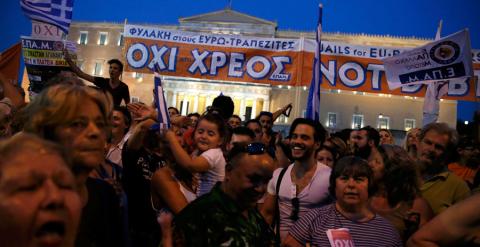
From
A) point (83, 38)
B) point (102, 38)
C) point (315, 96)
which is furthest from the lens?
point (83, 38)

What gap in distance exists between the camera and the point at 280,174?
179 inches

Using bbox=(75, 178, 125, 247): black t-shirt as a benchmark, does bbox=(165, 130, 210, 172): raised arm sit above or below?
above

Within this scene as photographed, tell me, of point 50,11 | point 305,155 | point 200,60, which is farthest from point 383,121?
point 305,155

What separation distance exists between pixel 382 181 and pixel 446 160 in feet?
3.33

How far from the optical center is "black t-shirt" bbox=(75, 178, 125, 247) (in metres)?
2.10

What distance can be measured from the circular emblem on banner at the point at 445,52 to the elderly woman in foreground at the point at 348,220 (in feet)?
18.2

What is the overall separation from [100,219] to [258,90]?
58.5 meters

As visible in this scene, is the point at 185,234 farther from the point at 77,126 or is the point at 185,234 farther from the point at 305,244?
the point at 305,244

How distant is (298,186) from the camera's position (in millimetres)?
4320

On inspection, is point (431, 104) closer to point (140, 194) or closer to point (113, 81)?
point (113, 81)

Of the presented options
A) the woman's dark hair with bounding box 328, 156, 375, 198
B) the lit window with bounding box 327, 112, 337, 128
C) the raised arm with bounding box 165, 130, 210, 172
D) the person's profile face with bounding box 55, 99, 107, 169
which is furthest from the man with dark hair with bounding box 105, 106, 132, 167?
the lit window with bounding box 327, 112, 337, 128

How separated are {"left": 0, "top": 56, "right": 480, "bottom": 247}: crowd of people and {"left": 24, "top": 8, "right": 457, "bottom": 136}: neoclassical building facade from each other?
157 feet

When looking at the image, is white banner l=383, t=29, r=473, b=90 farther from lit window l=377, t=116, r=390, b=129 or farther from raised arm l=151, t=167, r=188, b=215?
Result: lit window l=377, t=116, r=390, b=129

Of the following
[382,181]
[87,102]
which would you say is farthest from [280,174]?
[87,102]
